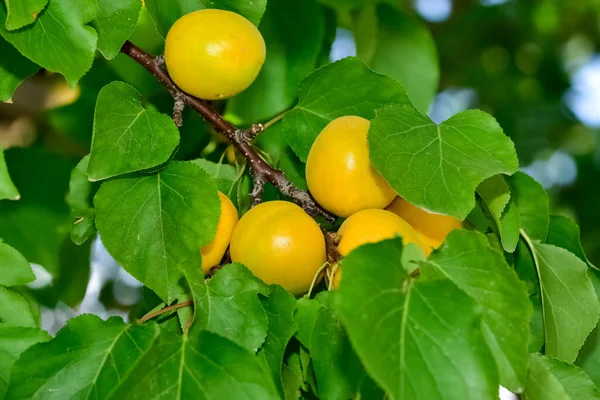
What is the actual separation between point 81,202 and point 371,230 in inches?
9.9

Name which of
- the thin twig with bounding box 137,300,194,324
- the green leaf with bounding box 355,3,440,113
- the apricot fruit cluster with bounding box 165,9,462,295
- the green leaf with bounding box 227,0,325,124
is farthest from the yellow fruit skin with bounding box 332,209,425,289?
the green leaf with bounding box 355,3,440,113

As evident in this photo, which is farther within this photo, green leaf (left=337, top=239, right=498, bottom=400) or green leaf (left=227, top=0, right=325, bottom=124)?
green leaf (left=227, top=0, right=325, bottom=124)

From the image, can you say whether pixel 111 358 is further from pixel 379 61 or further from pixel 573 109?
pixel 573 109

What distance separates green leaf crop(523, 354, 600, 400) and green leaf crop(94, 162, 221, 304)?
233 millimetres

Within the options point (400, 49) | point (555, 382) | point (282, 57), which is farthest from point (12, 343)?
point (400, 49)

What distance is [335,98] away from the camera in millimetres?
634

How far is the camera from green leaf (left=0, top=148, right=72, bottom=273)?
2.98 ft

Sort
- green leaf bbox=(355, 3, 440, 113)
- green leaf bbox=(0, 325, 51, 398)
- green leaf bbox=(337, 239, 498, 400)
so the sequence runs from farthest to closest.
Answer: green leaf bbox=(355, 3, 440, 113), green leaf bbox=(0, 325, 51, 398), green leaf bbox=(337, 239, 498, 400)

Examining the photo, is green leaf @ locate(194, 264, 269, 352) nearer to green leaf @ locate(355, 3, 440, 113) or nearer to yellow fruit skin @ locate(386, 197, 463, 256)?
yellow fruit skin @ locate(386, 197, 463, 256)

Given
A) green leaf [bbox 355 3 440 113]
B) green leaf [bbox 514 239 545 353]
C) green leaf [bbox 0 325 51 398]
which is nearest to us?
green leaf [bbox 0 325 51 398]

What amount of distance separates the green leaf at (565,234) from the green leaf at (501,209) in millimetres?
105

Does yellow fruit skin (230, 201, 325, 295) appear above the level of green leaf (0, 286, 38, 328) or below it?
above

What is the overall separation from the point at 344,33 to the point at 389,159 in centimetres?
104

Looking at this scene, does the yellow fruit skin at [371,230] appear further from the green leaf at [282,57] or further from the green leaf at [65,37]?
the green leaf at [282,57]
